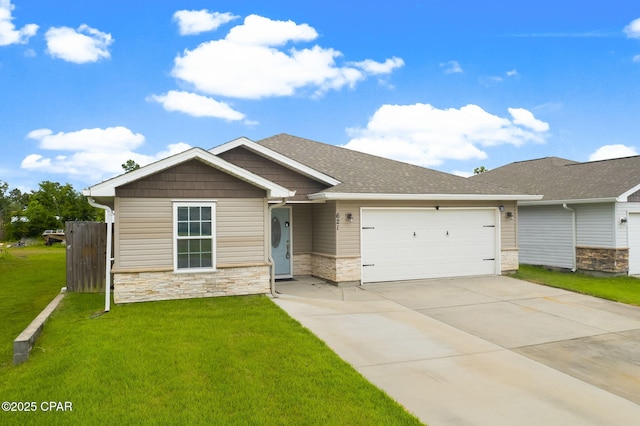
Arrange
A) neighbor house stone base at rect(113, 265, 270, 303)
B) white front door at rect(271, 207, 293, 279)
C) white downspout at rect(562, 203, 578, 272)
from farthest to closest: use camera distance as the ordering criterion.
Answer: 1. white downspout at rect(562, 203, 578, 272)
2. white front door at rect(271, 207, 293, 279)
3. neighbor house stone base at rect(113, 265, 270, 303)

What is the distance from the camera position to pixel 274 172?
1234 centimetres

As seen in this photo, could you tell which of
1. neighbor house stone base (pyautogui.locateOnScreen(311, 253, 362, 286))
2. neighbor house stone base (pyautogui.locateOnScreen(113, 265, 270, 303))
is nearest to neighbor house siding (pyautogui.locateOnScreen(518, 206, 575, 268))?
neighbor house stone base (pyautogui.locateOnScreen(311, 253, 362, 286))

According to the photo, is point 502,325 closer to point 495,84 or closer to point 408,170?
point 408,170

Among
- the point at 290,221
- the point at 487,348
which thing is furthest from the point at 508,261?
the point at 487,348

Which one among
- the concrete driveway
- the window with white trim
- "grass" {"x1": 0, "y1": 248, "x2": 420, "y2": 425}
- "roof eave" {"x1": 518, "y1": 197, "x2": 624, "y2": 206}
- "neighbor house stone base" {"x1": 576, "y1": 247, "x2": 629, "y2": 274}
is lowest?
the concrete driveway

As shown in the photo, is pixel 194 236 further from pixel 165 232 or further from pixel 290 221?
pixel 290 221

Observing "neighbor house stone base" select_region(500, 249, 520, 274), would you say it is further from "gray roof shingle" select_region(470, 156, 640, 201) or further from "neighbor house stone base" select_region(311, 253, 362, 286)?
"neighbor house stone base" select_region(311, 253, 362, 286)

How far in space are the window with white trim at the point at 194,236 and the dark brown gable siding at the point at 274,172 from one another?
10.0ft

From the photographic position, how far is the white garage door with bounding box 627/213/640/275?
559 inches

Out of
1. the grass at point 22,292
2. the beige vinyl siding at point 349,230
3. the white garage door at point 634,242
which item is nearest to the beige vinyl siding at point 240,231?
the beige vinyl siding at point 349,230

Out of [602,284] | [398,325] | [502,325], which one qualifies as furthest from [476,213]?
[398,325]

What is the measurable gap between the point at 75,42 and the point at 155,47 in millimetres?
4668

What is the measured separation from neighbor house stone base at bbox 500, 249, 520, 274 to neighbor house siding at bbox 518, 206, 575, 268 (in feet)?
11.0

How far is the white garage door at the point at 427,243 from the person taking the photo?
1190cm
